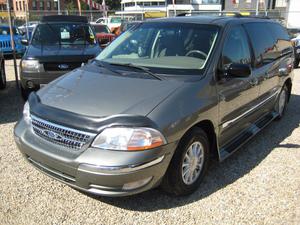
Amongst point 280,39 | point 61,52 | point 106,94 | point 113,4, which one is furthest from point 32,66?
point 113,4

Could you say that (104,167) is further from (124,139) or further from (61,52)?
(61,52)

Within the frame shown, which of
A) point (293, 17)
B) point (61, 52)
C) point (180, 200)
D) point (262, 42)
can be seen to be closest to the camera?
point (180, 200)

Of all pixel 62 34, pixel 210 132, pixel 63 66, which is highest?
pixel 62 34

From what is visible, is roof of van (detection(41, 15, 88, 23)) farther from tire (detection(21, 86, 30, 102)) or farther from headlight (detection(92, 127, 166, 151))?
headlight (detection(92, 127, 166, 151))

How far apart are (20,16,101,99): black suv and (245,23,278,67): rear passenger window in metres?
3.44

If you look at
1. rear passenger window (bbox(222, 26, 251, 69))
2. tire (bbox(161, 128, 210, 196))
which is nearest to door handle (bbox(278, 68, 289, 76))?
rear passenger window (bbox(222, 26, 251, 69))

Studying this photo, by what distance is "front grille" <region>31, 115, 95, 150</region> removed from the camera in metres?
3.07

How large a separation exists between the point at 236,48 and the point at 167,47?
86 centimetres

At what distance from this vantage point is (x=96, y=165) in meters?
2.97

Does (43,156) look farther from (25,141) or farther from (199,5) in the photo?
(199,5)

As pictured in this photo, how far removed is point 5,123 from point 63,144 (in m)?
3.28

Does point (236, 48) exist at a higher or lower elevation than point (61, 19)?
lower

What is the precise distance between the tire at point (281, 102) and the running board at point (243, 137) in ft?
1.45

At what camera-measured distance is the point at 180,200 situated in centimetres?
360
